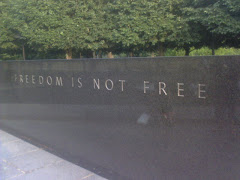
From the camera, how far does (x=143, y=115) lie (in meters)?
3.72

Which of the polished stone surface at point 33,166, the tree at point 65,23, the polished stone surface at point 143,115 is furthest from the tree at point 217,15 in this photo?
the polished stone surface at point 33,166

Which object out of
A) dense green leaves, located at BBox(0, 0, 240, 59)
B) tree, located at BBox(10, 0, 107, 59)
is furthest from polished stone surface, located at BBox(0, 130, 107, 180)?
tree, located at BBox(10, 0, 107, 59)

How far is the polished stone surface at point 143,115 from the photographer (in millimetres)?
2941

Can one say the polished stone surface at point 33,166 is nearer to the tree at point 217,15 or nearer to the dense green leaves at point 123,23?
the dense green leaves at point 123,23

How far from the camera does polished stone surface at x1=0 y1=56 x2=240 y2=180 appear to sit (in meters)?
2.94

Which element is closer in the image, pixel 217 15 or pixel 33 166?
pixel 33 166

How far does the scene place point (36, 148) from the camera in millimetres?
5445

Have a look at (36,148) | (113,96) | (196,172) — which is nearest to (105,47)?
(36,148)

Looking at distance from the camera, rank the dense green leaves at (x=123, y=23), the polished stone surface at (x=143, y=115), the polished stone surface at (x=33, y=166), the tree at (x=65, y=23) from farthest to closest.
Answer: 1. the tree at (x=65, y=23)
2. the dense green leaves at (x=123, y=23)
3. the polished stone surface at (x=33, y=166)
4. the polished stone surface at (x=143, y=115)

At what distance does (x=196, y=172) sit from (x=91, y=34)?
11.3 meters

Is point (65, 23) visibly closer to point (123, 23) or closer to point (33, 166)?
point (123, 23)

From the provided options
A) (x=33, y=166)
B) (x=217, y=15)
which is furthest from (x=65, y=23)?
(x=33, y=166)

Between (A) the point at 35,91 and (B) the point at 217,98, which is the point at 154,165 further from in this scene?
(A) the point at 35,91

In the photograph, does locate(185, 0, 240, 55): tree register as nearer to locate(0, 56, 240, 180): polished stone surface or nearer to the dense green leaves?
the dense green leaves
